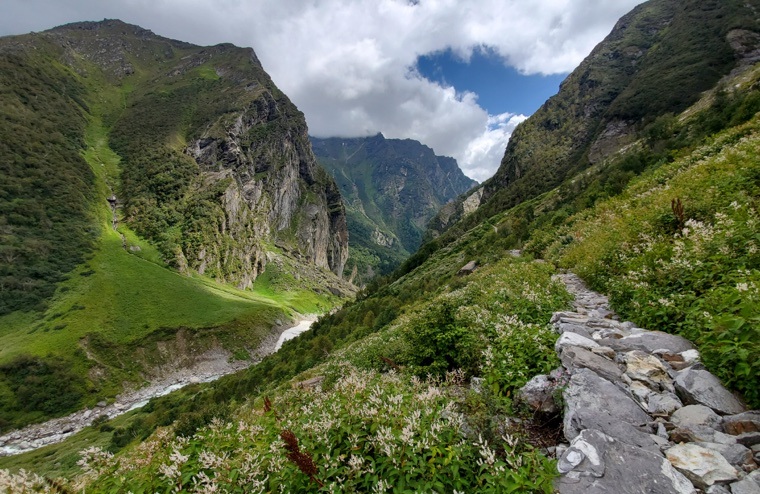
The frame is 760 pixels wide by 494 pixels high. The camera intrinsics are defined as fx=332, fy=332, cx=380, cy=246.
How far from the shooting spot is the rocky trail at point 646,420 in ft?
11.5

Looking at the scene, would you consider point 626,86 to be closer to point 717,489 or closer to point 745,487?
point 745,487

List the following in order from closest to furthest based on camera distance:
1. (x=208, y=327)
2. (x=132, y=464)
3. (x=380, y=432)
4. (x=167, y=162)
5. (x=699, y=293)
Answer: (x=380, y=432) < (x=132, y=464) < (x=699, y=293) < (x=208, y=327) < (x=167, y=162)

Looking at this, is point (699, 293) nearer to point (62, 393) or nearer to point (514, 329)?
point (514, 329)

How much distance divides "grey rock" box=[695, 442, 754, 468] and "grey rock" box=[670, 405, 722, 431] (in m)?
0.44

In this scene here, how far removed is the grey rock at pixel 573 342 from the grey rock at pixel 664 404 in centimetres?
144

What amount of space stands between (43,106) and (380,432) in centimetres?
23086

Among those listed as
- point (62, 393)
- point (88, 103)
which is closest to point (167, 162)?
point (88, 103)

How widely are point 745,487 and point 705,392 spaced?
5.32ft

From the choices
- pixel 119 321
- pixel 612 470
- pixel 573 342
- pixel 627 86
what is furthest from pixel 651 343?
pixel 627 86

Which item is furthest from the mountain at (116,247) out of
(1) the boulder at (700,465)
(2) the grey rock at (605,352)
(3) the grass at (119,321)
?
(1) the boulder at (700,465)

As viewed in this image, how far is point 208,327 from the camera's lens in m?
87.0

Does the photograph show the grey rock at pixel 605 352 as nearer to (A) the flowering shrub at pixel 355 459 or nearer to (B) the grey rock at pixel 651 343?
(B) the grey rock at pixel 651 343

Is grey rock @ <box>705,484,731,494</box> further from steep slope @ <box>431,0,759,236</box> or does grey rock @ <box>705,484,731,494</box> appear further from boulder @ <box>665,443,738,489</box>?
steep slope @ <box>431,0,759,236</box>

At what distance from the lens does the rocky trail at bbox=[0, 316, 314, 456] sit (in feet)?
166
